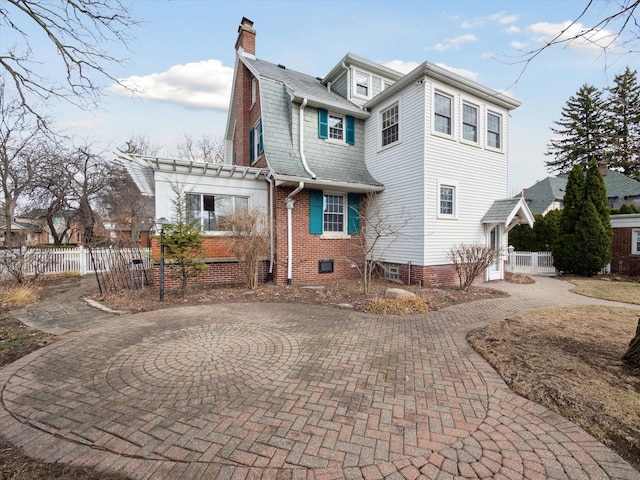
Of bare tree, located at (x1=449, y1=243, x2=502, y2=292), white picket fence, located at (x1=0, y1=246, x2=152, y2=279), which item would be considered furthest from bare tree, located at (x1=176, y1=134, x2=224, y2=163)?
bare tree, located at (x1=449, y1=243, x2=502, y2=292)

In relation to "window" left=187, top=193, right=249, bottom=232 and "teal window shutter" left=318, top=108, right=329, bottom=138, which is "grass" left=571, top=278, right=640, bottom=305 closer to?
"teal window shutter" left=318, top=108, right=329, bottom=138

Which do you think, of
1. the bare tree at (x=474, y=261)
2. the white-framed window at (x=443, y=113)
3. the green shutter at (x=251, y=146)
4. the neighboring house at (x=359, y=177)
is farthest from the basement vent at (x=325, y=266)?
the white-framed window at (x=443, y=113)

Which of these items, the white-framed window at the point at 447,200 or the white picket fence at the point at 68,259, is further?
the white-framed window at the point at 447,200

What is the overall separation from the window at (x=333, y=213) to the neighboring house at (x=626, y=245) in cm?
1399

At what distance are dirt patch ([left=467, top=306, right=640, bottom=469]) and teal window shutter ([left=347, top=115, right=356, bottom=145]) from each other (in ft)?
29.0

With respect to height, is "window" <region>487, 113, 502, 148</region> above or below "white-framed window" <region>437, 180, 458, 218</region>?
above

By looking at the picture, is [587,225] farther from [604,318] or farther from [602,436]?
[602,436]

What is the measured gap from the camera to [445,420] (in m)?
2.72

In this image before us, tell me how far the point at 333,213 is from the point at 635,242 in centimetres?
1546

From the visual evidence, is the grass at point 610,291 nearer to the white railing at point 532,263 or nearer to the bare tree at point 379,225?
the white railing at point 532,263

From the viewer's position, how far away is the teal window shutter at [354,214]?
11688mm

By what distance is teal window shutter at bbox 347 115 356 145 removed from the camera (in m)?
12.0

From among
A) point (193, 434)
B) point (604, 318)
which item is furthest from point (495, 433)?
point (604, 318)

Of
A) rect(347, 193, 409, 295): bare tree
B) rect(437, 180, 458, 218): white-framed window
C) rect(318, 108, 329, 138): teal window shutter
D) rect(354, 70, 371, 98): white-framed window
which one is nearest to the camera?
rect(437, 180, 458, 218): white-framed window
